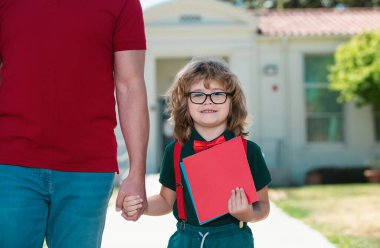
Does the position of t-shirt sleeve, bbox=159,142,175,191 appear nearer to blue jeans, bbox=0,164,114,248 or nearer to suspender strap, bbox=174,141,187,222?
suspender strap, bbox=174,141,187,222

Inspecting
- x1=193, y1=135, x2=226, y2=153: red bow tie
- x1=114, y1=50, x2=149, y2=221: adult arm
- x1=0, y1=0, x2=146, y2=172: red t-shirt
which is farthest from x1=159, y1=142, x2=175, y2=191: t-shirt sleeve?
x1=0, y1=0, x2=146, y2=172: red t-shirt

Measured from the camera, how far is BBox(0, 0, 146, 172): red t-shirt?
7.16ft

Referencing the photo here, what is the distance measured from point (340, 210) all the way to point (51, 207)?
706 cm

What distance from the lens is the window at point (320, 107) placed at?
49.2ft

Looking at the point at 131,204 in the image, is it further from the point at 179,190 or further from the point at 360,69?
the point at 360,69

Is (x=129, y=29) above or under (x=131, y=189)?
above

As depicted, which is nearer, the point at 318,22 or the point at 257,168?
the point at 257,168

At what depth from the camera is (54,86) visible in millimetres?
2203

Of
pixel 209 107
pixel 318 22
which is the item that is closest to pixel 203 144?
pixel 209 107

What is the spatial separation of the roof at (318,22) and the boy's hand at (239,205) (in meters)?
12.7

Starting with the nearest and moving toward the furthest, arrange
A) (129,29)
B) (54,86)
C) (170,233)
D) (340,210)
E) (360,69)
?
(54,86) < (129,29) < (170,233) < (340,210) < (360,69)

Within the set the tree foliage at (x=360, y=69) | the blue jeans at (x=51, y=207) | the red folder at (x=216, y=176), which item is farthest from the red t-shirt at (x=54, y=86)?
the tree foliage at (x=360, y=69)

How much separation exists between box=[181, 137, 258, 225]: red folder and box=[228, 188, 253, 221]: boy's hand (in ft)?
0.10

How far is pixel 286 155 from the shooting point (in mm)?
14727
